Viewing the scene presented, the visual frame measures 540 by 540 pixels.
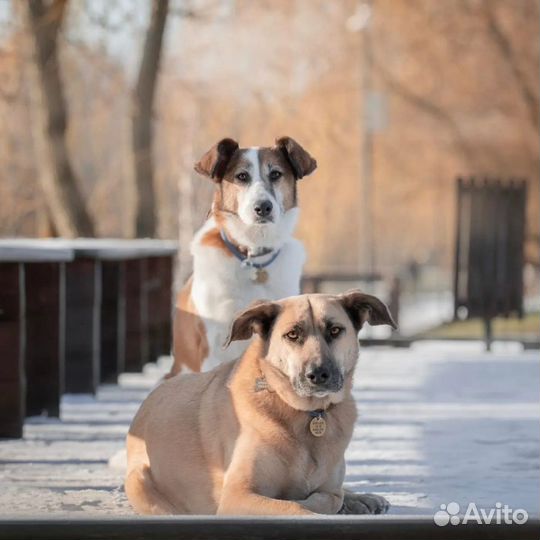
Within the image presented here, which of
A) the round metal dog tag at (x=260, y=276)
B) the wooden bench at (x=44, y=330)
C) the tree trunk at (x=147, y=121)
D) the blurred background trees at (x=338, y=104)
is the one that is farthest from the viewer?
the blurred background trees at (x=338, y=104)

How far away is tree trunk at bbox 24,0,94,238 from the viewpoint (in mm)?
18047

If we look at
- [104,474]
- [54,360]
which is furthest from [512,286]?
[104,474]

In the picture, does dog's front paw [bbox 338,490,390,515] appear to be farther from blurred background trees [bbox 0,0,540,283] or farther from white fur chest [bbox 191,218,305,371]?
blurred background trees [bbox 0,0,540,283]

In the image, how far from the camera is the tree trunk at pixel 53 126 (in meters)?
18.0

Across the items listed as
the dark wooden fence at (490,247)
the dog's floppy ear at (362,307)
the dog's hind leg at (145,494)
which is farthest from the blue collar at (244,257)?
the dark wooden fence at (490,247)

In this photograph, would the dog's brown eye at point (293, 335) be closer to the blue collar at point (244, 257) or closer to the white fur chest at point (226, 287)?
the white fur chest at point (226, 287)

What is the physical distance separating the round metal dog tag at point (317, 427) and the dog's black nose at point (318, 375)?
244 millimetres

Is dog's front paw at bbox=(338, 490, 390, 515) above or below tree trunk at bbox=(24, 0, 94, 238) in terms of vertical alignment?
below

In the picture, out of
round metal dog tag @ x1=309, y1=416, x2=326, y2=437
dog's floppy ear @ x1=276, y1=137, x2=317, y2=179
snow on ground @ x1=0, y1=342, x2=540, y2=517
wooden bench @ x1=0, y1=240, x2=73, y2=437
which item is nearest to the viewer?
round metal dog tag @ x1=309, y1=416, x2=326, y2=437

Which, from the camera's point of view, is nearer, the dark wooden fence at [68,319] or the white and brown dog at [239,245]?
the white and brown dog at [239,245]

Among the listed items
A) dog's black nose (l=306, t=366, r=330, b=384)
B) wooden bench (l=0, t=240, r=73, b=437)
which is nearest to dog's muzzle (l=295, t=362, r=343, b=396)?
dog's black nose (l=306, t=366, r=330, b=384)

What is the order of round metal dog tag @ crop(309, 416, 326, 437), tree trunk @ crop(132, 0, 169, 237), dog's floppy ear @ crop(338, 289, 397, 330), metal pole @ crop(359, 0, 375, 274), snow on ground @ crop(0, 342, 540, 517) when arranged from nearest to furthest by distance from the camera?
round metal dog tag @ crop(309, 416, 326, 437) < dog's floppy ear @ crop(338, 289, 397, 330) < snow on ground @ crop(0, 342, 540, 517) < tree trunk @ crop(132, 0, 169, 237) < metal pole @ crop(359, 0, 375, 274)

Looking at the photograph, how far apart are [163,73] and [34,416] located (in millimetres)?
19986

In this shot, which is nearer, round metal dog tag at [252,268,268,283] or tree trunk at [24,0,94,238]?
round metal dog tag at [252,268,268,283]
